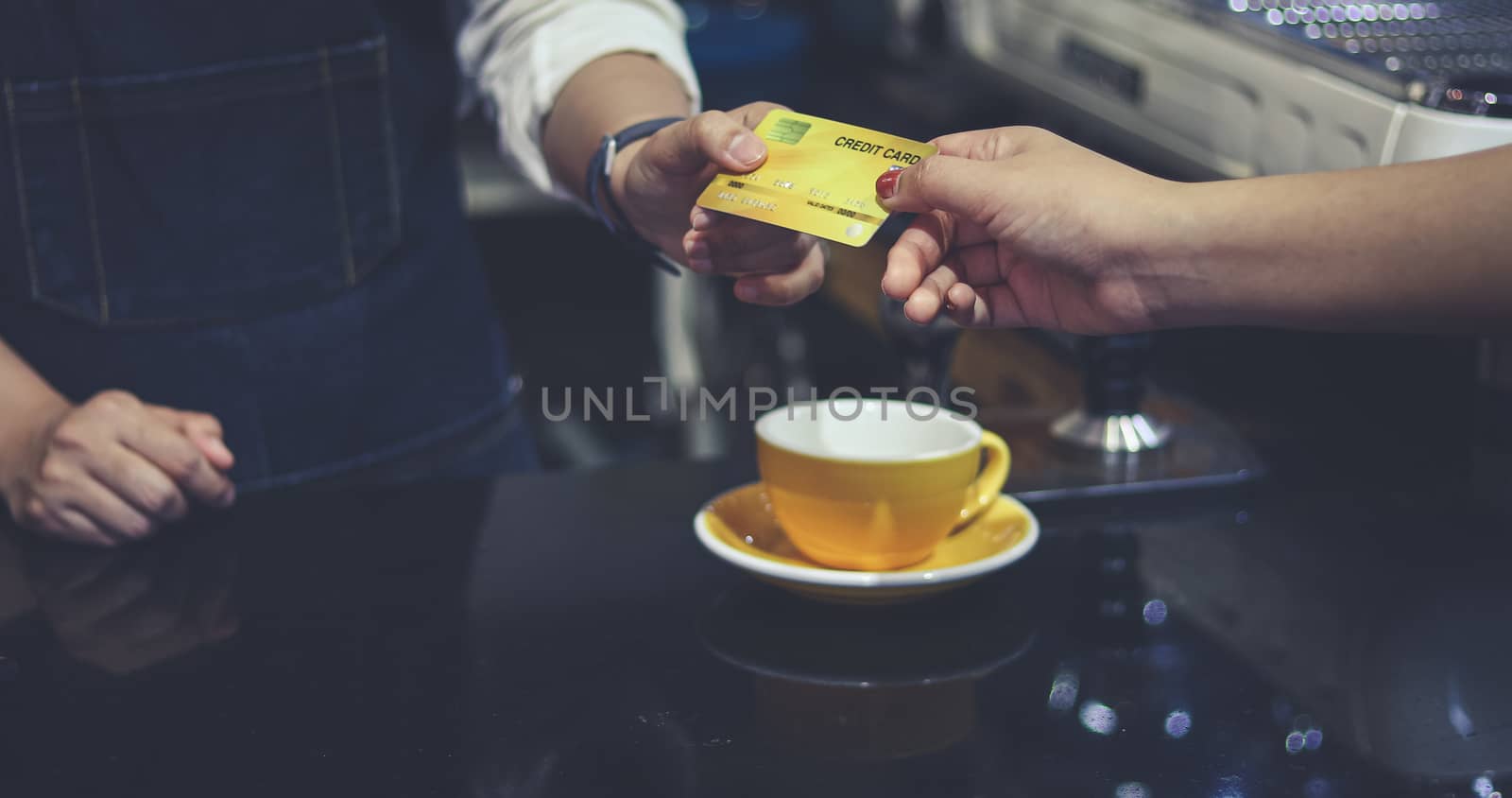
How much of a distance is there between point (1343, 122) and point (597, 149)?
0.58m

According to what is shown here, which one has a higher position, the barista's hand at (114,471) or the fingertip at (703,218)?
the fingertip at (703,218)

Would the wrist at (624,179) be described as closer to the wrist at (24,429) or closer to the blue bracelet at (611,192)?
the blue bracelet at (611,192)

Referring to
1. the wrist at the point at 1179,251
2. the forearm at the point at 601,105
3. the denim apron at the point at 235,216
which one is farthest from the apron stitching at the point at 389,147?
the wrist at the point at 1179,251

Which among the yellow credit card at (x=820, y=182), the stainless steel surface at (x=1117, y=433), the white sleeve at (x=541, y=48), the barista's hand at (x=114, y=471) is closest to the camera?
the yellow credit card at (x=820, y=182)

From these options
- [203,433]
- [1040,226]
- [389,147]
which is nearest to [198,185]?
[389,147]

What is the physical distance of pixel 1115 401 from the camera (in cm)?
97

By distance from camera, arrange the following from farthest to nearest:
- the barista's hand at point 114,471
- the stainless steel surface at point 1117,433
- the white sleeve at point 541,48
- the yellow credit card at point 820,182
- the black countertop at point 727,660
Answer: the white sleeve at point 541,48 < the stainless steel surface at point 1117,433 < the barista's hand at point 114,471 < the yellow credit card at point 820,182 < the black countertop at point 727,660

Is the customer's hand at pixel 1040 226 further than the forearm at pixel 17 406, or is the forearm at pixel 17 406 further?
the forearm at pixel 17 406

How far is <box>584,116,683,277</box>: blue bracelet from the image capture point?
944 mm

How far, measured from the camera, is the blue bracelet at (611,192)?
37.2 inches

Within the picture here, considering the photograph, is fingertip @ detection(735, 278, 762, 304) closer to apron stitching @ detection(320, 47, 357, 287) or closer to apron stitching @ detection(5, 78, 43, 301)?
apron stitching @ detection(320, 47, 357, 287)

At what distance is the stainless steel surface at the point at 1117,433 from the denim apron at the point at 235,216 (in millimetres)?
564

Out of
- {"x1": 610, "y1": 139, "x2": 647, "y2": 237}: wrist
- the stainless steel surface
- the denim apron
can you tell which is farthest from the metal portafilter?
the denim apron

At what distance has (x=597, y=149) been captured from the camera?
38.4 inches
